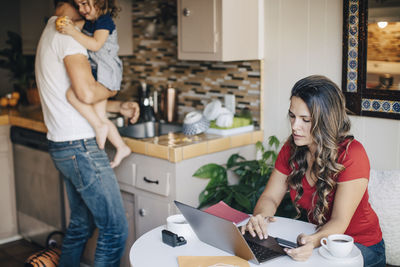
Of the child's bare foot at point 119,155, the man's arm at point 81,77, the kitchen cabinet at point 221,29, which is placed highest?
the kitchen cabinet at point 221,29

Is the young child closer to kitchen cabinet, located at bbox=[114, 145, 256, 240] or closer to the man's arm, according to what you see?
the man's arm

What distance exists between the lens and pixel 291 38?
3.12 meters

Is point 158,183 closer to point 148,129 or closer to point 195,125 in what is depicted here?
point 195,125

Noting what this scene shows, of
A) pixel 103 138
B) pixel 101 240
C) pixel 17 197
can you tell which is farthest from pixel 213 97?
pixel 17 197

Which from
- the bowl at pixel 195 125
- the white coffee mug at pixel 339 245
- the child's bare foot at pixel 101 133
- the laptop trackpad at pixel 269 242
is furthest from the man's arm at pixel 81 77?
the white coffee mug at pixel 339 245

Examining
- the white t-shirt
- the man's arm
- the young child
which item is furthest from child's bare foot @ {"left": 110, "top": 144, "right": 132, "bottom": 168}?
the man's arm

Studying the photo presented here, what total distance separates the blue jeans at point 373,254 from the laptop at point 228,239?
45 cm

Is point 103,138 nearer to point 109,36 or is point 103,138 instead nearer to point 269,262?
point 109,36

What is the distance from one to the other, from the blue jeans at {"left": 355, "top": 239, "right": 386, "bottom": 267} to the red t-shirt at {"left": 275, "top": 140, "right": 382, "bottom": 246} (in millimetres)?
21

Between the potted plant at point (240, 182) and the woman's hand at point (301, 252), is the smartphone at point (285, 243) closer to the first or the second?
the woman's hand at point (301, 252)

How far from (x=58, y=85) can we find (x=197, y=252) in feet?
4.45

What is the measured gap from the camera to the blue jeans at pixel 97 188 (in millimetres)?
2746

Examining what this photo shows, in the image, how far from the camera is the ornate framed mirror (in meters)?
2.57

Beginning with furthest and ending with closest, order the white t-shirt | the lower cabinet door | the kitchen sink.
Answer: the kitchen sink → the lower cabinet door → the white t-shirt
